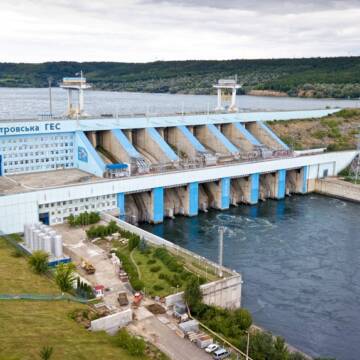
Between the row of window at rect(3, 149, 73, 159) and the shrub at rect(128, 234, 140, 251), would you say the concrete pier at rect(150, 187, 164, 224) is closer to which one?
the row of window at rect(3, 149, 73, 159)

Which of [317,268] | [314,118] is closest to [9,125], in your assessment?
[317,268]

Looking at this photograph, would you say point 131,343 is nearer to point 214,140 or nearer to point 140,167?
point 140,167

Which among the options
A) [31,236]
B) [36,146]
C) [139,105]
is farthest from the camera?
[139,105]

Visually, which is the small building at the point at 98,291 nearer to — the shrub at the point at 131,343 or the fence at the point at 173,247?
the shrub at the point at 131,343

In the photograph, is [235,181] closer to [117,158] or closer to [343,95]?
[117,158]

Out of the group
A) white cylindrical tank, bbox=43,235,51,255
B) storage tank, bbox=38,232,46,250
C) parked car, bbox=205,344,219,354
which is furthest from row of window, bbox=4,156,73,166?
parked car, bbox=205,344,219,354

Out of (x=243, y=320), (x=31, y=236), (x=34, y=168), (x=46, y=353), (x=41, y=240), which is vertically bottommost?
(x=243, y=320)

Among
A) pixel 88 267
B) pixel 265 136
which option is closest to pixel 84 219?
pixel 88 267
